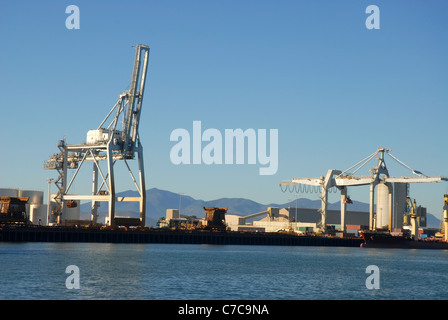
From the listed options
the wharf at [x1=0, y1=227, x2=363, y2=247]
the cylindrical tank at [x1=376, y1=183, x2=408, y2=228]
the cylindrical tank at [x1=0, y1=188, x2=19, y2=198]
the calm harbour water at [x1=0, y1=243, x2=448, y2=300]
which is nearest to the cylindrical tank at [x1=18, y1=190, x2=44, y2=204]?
the cylindrical tank at [x1=0, y1=188, x2=19, y2=198]

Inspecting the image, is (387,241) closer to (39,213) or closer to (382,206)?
(382,206)

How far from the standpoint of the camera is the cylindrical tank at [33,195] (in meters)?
150

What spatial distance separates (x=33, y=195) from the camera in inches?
5955

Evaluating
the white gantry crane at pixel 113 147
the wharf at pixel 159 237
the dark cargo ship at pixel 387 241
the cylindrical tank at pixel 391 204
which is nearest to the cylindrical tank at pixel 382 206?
the cylindrical tank at pixel 391 204

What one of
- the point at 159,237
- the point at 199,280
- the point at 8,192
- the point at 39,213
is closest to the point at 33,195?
the point at 8,192

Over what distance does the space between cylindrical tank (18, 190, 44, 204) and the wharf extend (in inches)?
1344

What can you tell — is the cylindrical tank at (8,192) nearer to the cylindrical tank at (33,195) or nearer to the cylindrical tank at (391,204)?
the cylindrical tank at (33,195)

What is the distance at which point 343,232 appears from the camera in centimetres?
15938

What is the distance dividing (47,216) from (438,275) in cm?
8959

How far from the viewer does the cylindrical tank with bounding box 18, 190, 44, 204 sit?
493 feet

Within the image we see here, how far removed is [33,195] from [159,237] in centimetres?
3796

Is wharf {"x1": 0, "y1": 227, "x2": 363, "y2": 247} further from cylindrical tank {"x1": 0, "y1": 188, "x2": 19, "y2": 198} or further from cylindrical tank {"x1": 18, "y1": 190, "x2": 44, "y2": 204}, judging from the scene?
cylindrical tank {"x1": 0, "y1": 188, "x2": 19, "y2": 198}
